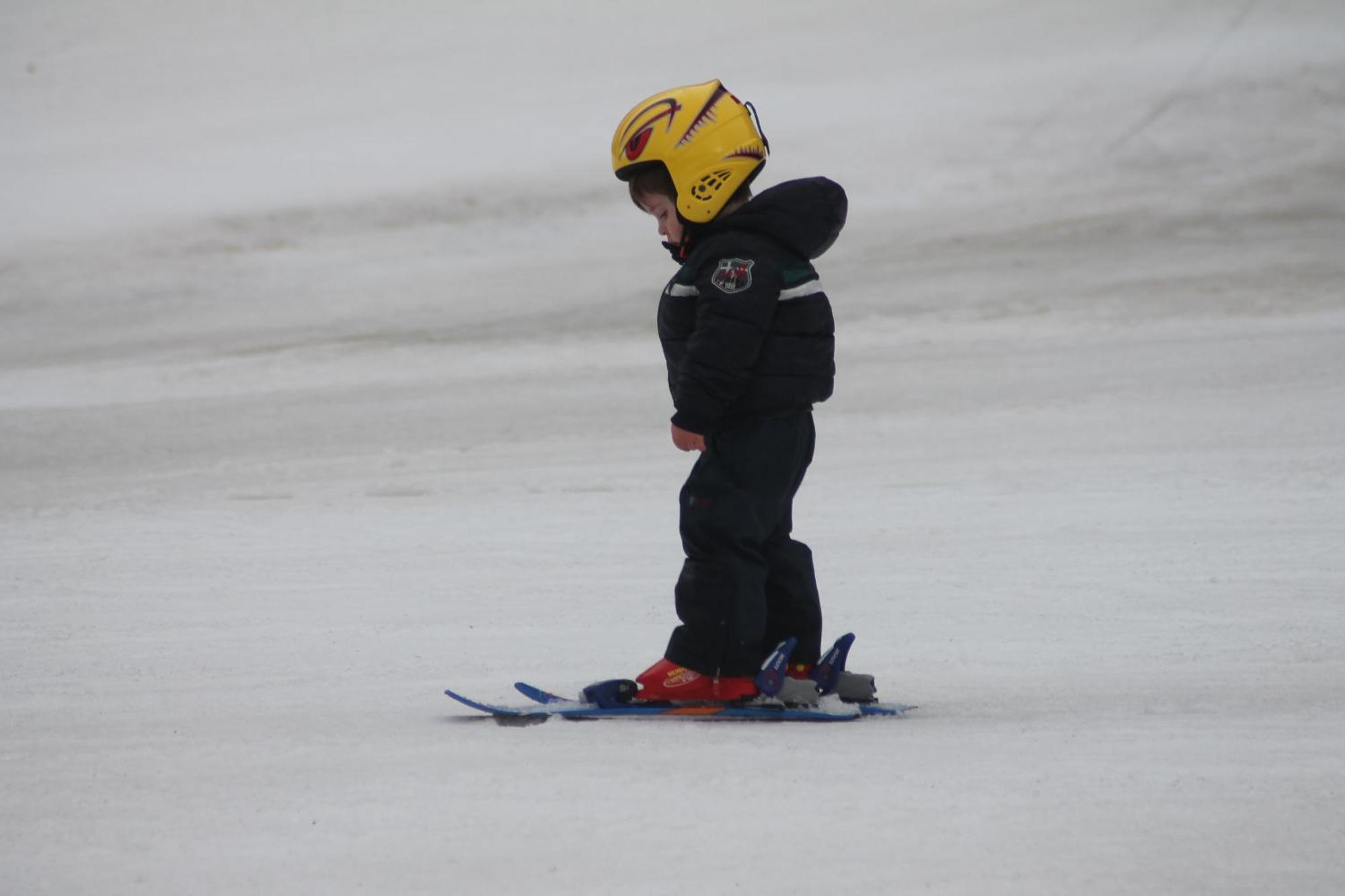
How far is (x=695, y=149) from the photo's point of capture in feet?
11.3

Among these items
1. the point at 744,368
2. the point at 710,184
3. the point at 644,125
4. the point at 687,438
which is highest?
the point at 644,125

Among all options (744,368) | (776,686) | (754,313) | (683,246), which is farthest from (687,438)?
(776,686)

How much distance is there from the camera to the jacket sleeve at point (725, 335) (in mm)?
3277

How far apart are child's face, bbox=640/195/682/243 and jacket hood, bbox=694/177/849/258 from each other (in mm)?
58

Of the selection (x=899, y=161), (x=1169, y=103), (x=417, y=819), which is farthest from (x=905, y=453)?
(x=1169, y=103)

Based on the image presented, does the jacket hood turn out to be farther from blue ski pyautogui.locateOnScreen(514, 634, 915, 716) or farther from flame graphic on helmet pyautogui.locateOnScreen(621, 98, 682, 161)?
blue ski pyautogui.locateOnScreen(514, 634, 915, 716)

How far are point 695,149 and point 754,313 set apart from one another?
17.7 inches

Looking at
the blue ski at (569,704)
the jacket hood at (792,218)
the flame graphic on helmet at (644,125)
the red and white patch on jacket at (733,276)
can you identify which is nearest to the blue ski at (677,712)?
the blue ski at (569,704)

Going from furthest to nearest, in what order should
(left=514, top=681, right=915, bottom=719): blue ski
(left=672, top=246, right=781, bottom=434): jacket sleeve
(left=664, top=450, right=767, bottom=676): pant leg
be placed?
(left=514, top=681, right=915, bottom=719): blue ski, (left=664, top=450, right=767, bottom=676): pant leg, (left=672, top=246, right=781, bottom=434): jacket sleeve

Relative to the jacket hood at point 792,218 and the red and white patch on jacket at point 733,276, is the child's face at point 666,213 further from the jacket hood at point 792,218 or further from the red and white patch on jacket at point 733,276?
the red and white patch on jacket at point 733,276

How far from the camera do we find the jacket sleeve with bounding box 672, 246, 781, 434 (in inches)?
129

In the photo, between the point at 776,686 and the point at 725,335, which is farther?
the point at 776,686

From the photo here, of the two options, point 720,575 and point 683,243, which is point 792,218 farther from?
point 720,575

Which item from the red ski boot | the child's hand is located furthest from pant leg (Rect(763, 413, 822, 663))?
the child's hand
